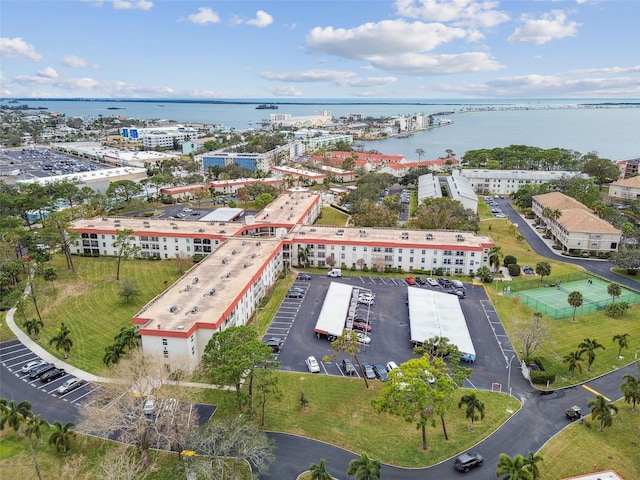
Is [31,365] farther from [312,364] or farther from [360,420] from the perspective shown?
[360,420]

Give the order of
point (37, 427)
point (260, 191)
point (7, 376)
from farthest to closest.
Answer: point (260, 191) < point (7, 376) < point (37, 427)

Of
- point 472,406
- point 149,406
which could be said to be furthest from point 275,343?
point 472,406

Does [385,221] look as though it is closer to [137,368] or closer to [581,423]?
[581,423]

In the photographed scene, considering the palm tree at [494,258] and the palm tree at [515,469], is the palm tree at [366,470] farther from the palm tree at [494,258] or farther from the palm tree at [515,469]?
the palm tree at [494,258]

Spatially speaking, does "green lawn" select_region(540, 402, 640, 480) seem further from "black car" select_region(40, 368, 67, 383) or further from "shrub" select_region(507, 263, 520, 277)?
"black car" select_region(40, 368, 67, 383)

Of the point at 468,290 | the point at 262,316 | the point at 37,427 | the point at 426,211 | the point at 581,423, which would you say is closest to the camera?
the point at 37,427

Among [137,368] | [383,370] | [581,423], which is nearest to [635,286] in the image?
[581,423]
